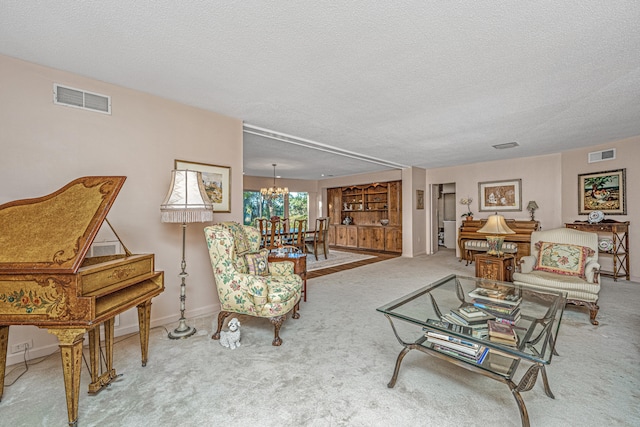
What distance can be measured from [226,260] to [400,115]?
268 cm

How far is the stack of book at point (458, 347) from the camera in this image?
163 cm

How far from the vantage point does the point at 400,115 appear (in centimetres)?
332

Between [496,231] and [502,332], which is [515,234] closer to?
[496,231]

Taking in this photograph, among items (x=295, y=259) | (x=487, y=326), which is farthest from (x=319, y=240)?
(x=487, y=326)

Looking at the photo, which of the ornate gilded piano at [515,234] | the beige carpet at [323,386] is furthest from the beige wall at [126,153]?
the ornate gilded piano at [515,234]

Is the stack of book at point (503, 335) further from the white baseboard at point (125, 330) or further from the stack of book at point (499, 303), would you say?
the white baseboard at point (125, 330)

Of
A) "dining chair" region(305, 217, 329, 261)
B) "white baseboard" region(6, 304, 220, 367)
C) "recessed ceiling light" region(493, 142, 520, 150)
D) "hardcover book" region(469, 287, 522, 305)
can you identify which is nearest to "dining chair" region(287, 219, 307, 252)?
"dining chair" region(305, 217, 329, 261)

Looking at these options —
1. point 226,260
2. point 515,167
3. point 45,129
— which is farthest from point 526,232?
point 45,129

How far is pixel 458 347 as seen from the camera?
1664 millimetres

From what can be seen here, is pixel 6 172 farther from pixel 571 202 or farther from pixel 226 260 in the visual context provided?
pixel 571 202

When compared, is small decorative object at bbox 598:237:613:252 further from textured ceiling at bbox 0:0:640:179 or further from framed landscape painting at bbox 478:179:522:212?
textured ceiling at bbox 0:0:640:179

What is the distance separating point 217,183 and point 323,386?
8.09ft

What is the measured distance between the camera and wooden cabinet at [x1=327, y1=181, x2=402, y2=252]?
7863 mm

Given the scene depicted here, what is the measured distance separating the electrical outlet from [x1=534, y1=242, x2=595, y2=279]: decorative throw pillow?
18.0ft
